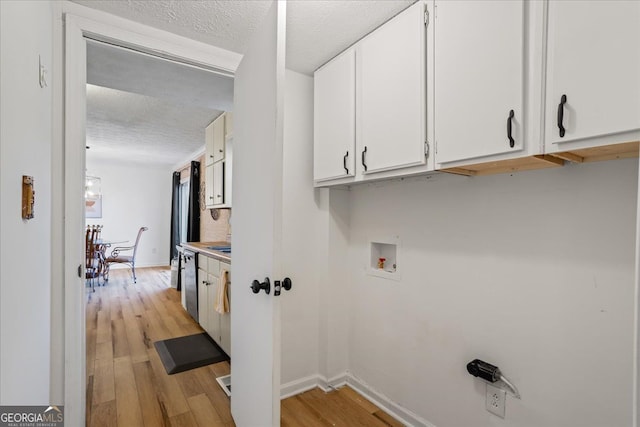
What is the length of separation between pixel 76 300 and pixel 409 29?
81.4 inches

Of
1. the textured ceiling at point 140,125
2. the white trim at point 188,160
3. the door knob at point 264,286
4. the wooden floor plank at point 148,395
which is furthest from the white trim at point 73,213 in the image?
the white trim at point 188,160

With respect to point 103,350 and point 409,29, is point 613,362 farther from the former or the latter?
point 103,350

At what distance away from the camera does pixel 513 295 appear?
4.40 ft

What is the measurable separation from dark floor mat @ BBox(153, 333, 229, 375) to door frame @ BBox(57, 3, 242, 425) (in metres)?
0.95

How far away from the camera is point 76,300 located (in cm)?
148

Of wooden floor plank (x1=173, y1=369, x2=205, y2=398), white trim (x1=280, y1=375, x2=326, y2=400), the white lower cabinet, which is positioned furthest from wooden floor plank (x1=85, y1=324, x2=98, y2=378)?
white trim (x1=280, y1=375, x2=326, y2=400)

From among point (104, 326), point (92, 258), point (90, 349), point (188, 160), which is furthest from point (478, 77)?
point (188, 160)

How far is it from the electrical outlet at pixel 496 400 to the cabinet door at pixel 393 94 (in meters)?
1.10

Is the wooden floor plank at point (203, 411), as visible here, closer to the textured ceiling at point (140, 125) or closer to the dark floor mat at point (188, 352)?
the dark floor mat at point (188, 352)

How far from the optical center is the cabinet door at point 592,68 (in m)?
0.83

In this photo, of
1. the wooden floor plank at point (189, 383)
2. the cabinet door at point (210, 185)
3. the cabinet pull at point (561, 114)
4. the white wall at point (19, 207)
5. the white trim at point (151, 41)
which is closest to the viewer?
the white wall at point (19, 207)

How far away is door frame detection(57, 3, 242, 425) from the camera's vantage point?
144cm

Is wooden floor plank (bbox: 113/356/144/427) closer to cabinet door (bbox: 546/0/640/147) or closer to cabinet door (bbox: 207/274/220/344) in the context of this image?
cabinet door (bbox: 207/274/220/344)

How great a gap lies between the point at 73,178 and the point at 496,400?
2.25 m
